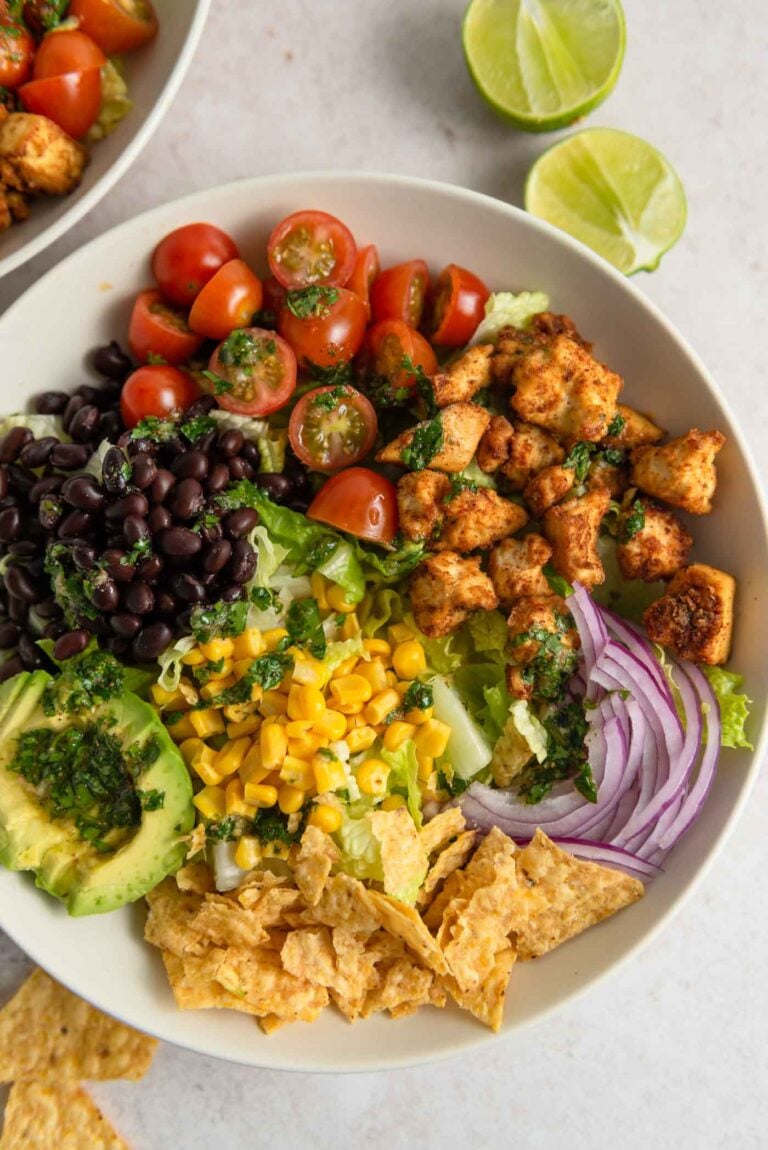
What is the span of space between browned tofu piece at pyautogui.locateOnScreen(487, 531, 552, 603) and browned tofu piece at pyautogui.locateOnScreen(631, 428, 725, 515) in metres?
0.44

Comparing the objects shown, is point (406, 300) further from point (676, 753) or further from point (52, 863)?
point (52, 863)

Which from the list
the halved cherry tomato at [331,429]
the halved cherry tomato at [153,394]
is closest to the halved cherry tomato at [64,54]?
the halved cherry tomato at [153,394]

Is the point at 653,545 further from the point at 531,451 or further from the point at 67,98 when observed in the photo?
the point at 67,98

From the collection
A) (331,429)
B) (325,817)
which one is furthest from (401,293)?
(325,817)

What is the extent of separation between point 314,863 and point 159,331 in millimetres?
1910

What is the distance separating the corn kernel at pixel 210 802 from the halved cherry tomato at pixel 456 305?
1801 millimetres

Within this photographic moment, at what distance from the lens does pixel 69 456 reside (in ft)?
10.9

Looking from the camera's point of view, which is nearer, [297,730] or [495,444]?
[297,730]

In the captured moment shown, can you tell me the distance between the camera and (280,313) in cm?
349

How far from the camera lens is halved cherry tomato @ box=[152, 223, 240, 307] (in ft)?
11.0

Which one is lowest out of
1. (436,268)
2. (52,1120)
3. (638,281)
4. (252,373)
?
(52,1120)

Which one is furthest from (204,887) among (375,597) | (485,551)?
(485,551)

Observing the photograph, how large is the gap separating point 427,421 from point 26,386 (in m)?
1.47

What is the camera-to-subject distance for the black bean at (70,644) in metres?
3.17
